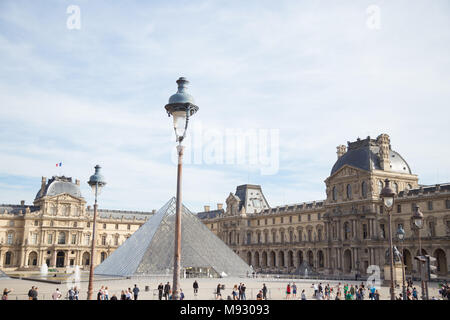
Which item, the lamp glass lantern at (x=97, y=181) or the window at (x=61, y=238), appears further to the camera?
the window at (x=61, y=238)

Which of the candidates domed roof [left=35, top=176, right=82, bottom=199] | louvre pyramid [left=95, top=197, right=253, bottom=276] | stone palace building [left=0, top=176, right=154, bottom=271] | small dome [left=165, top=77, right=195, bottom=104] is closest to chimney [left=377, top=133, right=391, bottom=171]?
louvre pyramid [left=95, top=197, right=253, bottom=276]

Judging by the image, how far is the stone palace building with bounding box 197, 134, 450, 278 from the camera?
4950 centimetres

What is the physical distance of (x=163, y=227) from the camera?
43781mm

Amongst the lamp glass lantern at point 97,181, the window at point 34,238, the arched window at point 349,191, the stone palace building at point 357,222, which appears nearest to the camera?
the lamp glass lantern at point 97,181

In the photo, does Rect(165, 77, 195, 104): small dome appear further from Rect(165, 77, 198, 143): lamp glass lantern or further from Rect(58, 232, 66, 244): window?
Rect(58, 232, 66, 244): window

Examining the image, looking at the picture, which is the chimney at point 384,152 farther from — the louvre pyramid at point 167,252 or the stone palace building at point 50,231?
the stone palace building at point 50,231

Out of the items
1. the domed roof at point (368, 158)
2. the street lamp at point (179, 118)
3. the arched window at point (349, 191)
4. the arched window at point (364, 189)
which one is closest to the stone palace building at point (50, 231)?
the arched window at point (349, 191)

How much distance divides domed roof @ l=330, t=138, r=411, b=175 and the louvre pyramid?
21.8 meters

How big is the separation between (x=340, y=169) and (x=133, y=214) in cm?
5204

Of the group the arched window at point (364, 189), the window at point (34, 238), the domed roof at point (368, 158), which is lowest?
the window at point (34, 238)

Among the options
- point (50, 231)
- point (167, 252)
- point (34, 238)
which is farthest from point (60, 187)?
point (167, 252)

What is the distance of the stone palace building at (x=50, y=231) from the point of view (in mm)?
76125
